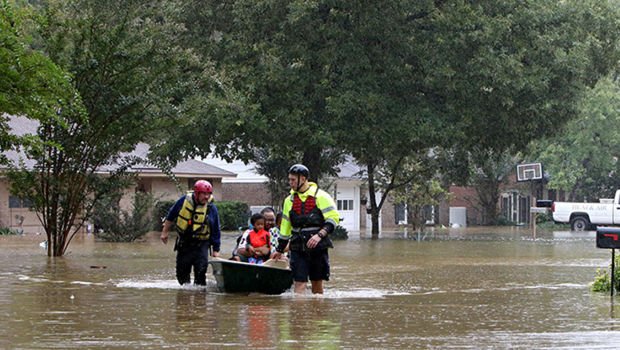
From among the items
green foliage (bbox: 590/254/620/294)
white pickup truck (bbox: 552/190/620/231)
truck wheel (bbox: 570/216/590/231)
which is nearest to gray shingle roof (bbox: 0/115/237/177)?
white pickup truck (bbox: 552/190/620/231)

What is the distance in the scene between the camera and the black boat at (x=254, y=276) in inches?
464

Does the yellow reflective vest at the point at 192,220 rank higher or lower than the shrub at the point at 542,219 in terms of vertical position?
lower

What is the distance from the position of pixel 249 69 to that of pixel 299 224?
1782 centimetres

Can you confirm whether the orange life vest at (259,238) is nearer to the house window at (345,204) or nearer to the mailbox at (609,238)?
the mailbox at (609,238)

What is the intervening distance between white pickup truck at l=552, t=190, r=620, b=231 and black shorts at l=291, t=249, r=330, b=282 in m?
38.5

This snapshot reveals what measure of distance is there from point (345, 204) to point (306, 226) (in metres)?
39.2

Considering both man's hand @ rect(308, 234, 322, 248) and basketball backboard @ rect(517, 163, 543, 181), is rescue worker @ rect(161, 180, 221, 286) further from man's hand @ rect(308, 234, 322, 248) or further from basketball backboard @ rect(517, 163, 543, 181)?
basketball backboard @ rect(517, 163, 543, 181)

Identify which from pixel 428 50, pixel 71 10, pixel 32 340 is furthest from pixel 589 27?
pixel 32 340

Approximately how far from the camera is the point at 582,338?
8.04m

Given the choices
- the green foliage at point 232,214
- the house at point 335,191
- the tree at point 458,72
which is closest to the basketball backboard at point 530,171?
the house at point 335,191

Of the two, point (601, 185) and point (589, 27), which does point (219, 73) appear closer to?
point (589, 27)

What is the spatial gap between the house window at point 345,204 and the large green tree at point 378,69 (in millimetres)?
18835

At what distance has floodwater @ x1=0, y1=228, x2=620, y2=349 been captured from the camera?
7750 millimetres

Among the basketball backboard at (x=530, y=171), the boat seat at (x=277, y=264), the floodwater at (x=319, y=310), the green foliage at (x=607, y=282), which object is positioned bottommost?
the floodwater at (x=319, y=310)
